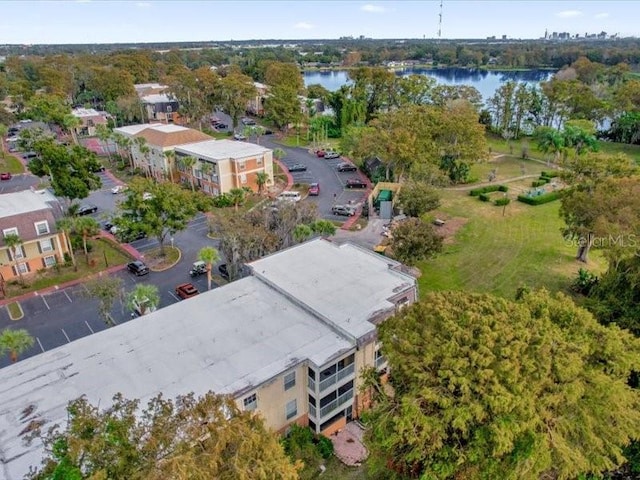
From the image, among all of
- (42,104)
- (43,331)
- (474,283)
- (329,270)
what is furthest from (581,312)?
(42,104)

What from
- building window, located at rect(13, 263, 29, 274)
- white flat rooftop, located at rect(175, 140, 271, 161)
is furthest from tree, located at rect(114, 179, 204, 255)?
white flat rooftop, located at rect(175, 140, 271, 161)

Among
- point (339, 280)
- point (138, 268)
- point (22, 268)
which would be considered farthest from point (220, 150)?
point (339, 280)

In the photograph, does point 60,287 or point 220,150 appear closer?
point 60,287

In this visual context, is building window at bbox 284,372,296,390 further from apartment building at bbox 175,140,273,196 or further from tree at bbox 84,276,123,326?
apartment building at bbox 175,140,273,196

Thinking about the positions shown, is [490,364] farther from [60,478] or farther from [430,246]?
[430,246]

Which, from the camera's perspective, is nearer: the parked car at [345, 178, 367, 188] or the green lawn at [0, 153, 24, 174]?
the parked car at [345, 178, 367, 188]

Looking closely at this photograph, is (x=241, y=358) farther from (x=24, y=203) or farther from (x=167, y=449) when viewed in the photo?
(x=24, y=203)
